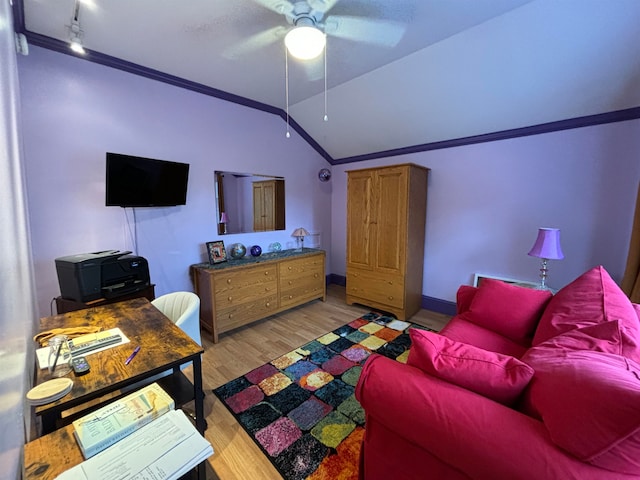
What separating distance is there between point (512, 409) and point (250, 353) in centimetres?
220

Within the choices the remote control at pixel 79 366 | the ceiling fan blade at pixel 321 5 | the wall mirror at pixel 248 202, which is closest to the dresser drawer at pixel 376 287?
the wall mirror at pixel 248 202

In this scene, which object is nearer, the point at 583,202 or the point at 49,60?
the point at 49,60

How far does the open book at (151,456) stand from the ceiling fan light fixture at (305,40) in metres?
2.13

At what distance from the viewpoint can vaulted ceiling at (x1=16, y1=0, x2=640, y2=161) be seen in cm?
181

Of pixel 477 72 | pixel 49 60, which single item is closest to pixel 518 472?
pixel 477 72

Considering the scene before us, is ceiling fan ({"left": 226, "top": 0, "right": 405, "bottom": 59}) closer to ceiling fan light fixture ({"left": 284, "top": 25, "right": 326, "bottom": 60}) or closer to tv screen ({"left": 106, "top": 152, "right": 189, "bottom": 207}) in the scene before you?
ceiling fan light fixture ({"left": 284, "top": 25, "right": 326, "bottom": 60})

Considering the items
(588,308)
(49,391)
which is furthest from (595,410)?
(49,391)

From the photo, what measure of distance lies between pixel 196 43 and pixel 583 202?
382cm

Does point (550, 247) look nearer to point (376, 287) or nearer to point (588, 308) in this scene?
point (588, 308)

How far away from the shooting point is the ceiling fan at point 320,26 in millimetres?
1724

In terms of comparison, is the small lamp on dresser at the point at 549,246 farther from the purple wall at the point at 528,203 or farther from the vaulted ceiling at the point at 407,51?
the vaulted ceiling at the point at 407,51

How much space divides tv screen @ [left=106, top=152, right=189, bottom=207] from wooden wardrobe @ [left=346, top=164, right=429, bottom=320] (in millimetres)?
2055

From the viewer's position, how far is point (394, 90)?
283 cm

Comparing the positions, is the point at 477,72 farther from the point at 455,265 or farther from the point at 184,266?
the point at 184,266
